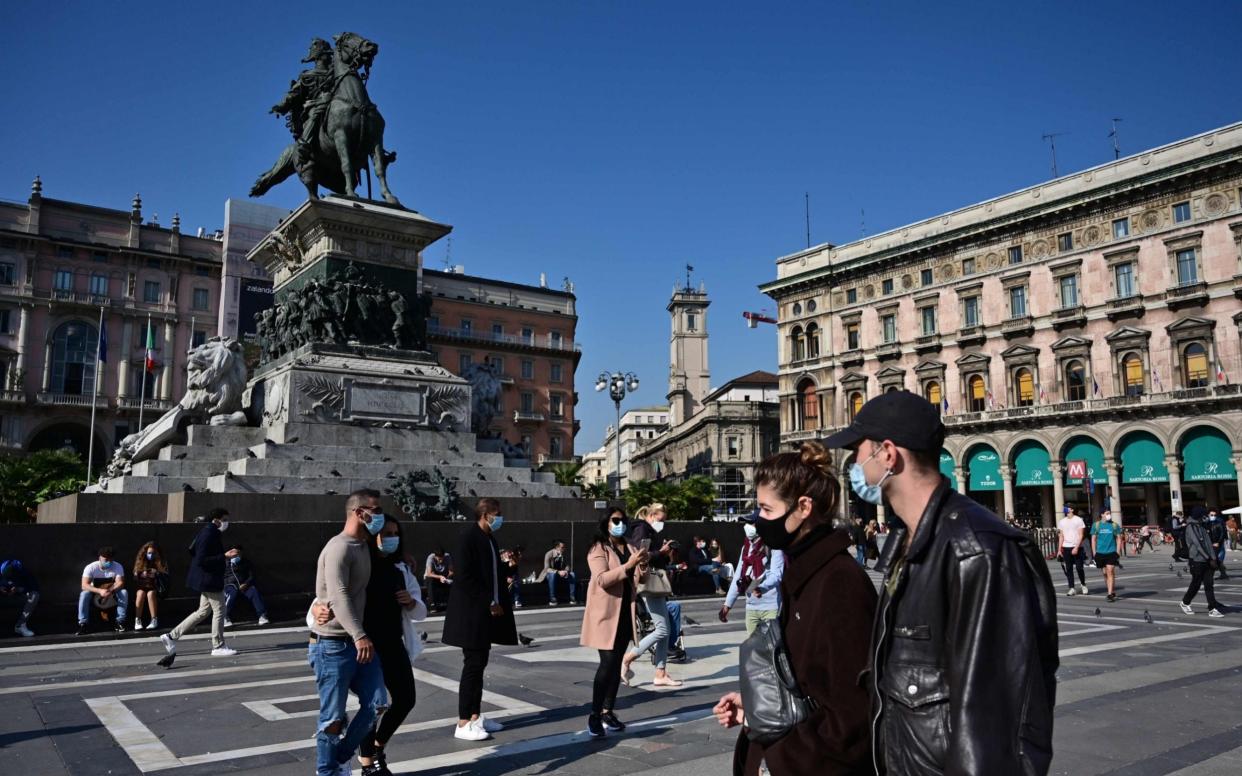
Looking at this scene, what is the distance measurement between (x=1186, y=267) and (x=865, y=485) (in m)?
49.6

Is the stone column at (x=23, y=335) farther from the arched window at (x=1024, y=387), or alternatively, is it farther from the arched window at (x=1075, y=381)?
the arched window at (x=1075, y=381)

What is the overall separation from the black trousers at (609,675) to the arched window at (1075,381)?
4792cm

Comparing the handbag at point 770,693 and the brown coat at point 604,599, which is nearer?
the handbag at point 770,693

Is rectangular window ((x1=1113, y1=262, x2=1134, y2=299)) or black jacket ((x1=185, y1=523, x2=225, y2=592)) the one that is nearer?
black jacket ((x1=185, y1=523, x2=225, y2=592))

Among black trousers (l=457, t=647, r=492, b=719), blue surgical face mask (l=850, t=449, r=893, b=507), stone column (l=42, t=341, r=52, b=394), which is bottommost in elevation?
black trousers (l=457, t=647, r=492, b=719)

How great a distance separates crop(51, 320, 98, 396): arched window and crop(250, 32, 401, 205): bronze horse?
49.0 m

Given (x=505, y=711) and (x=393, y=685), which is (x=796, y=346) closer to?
(x=505, y=711)

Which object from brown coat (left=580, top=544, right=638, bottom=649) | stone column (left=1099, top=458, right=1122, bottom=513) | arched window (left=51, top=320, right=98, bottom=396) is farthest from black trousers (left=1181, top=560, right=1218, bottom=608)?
arched window (left=51, top=320, right=98, bottom=396)

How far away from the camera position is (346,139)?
1722 centimetres

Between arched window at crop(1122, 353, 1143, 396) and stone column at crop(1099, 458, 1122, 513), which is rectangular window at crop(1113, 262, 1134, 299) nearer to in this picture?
arched window at crop(1122, 353, 1143, 396)

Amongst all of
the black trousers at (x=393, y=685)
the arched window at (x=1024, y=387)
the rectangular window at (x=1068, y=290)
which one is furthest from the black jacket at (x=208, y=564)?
the arched window at (x=1024, y=387)

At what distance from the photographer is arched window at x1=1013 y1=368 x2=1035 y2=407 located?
165 ft

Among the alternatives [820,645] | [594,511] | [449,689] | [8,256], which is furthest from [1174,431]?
[8,256]

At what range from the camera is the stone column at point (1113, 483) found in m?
44.4
